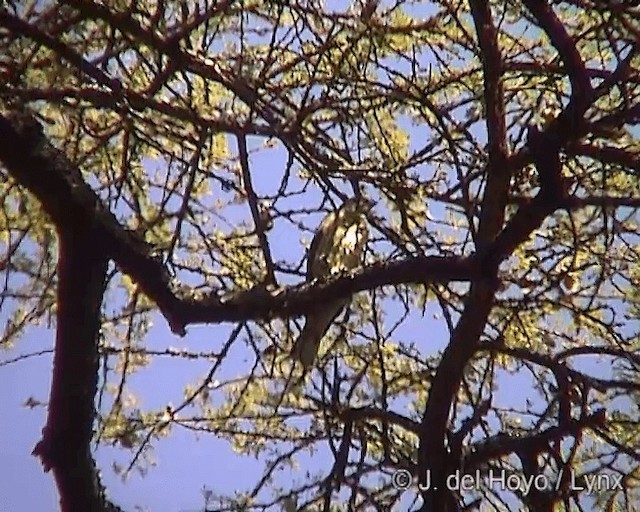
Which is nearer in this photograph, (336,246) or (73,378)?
(73,378)

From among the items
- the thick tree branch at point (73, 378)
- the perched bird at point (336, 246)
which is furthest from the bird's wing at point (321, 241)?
the thick tree branch at point (73, 378)

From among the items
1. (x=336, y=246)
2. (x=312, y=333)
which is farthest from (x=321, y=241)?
(x=312, y=333)

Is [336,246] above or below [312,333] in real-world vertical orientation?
above

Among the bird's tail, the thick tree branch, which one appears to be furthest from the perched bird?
the thick tree branch

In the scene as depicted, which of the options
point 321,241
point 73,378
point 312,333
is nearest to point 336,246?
point 321,241

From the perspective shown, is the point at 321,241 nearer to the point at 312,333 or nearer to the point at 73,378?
the point at 312,333

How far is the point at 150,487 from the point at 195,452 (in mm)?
184

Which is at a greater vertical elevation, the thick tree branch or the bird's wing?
the bird's wing

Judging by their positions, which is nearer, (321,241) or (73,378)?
(73,378)

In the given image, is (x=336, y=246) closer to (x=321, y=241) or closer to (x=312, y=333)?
(x=321, y=241)

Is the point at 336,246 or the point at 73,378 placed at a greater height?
the point at 336,246

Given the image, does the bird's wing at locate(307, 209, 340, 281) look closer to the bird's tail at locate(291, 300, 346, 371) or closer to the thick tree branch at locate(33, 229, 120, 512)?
the bird's tail at locate(291, 300, 346, 371)

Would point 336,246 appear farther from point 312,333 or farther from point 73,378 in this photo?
point 73,378

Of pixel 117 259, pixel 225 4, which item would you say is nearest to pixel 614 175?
pixel 225 4
